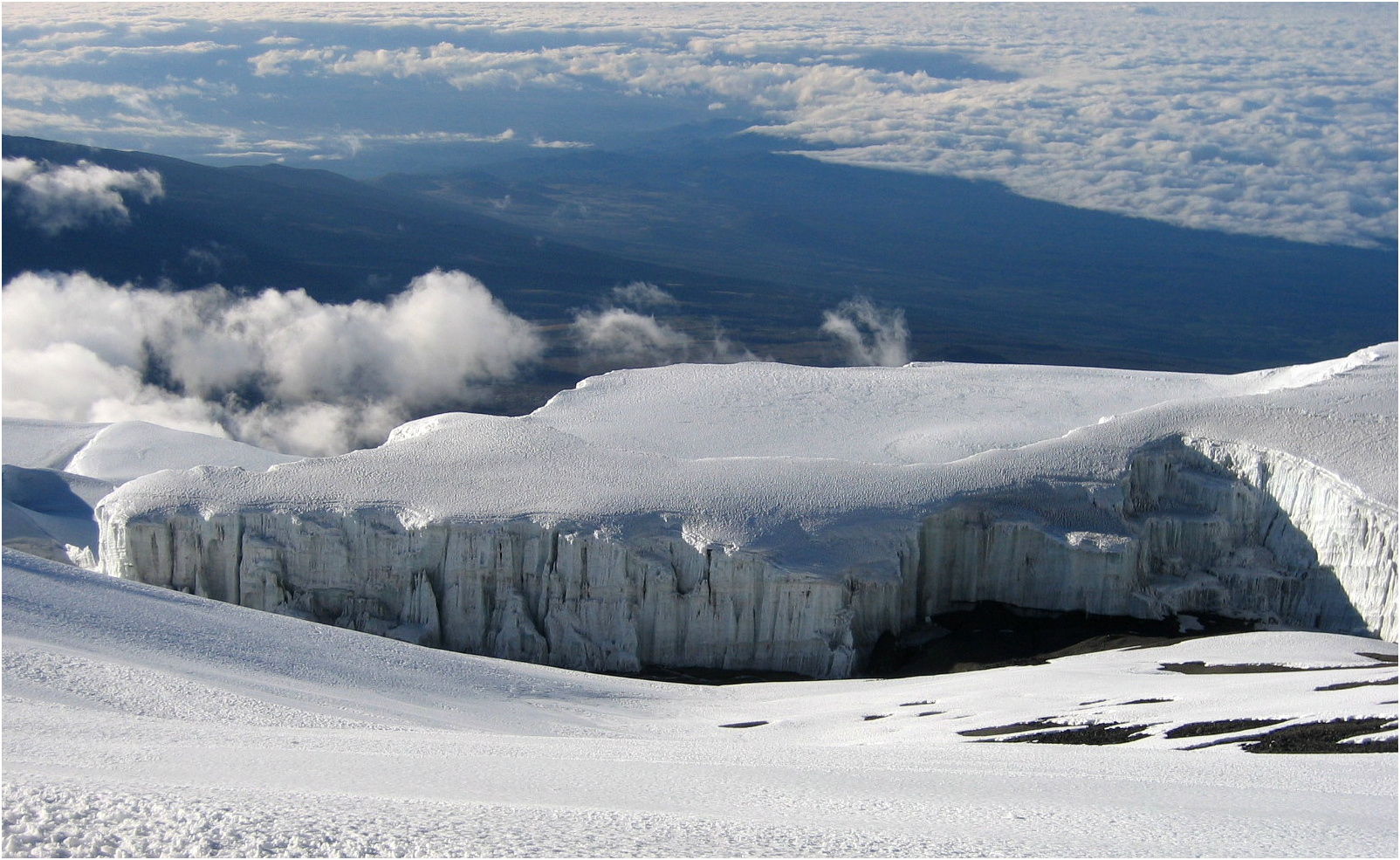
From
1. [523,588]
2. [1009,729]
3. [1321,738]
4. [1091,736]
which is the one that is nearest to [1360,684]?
[1321,738]

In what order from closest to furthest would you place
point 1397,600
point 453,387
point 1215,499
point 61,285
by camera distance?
point 1397,600
point 1215,499
point 453,387
point 61,285

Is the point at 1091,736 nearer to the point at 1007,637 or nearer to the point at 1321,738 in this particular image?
the point at 1321,738

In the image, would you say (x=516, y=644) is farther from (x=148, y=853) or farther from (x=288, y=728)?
(x=148, y=853)

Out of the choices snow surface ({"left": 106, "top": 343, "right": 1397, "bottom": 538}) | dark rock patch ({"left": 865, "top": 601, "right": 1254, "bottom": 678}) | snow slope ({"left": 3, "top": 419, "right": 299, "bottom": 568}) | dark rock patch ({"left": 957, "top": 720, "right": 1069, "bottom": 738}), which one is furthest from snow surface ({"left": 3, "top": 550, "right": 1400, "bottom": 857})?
snow slope ({"left": 3, "top": 419, "right": 299, "bottom": 568})

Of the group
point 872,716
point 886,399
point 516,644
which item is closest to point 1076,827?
point 872,716

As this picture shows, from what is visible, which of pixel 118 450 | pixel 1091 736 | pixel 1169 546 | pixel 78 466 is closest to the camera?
pixel 1091 736

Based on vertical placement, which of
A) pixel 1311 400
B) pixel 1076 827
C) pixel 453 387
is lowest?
pixel 453 387
